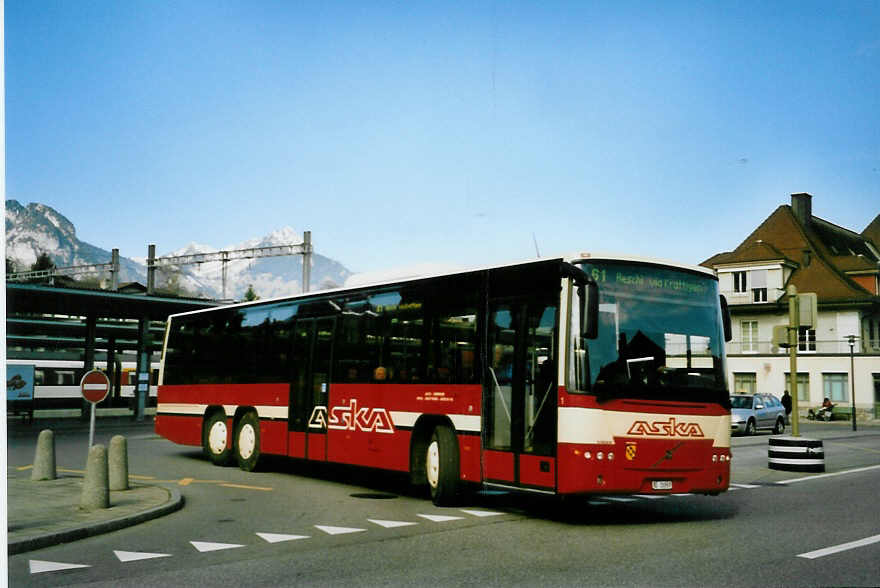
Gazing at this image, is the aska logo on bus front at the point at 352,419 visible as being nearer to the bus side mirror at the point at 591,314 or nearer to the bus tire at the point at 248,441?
the bus tire at the point at 248,441

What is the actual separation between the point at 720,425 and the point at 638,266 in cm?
220

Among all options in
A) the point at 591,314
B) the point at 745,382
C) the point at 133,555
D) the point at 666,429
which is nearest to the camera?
the point at 133,555

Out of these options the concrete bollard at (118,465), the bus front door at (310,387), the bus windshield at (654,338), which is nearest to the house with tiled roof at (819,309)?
the bus front door at (310,387)

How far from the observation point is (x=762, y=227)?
6781 cm

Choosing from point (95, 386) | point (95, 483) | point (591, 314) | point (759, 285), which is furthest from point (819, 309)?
point (95, 483)

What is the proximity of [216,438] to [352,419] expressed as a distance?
5.39 meters

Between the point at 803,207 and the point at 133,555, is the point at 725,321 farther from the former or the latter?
the point at 803,207

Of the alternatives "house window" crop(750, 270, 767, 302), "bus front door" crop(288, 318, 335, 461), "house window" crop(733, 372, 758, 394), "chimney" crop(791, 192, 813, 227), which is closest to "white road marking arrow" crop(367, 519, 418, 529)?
"bus front door" crop(288, 318, 335, 461)

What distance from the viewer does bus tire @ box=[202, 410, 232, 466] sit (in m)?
18.8

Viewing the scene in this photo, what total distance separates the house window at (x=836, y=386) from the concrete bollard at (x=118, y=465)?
52888mm

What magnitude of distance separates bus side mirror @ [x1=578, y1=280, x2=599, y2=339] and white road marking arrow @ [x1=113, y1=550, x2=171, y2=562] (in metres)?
4.81

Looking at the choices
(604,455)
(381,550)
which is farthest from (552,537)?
(381,550)

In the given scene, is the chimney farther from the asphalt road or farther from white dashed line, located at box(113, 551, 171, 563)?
white dashed line, located at box(113, 551, 171, 563)

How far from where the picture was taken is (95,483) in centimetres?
1164
